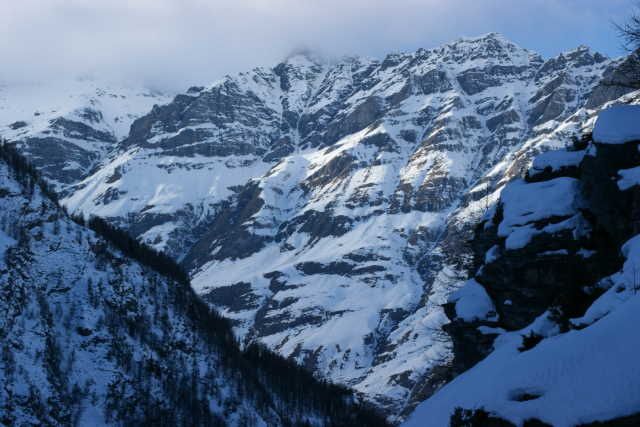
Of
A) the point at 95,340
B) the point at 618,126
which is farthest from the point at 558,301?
the point at 95,340

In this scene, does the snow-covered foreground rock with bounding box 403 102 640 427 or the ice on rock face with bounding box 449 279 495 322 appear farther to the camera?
the ice on rock face with bounding box 449 279 495 322

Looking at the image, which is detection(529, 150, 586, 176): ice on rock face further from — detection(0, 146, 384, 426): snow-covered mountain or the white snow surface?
detection(0, 146, 384, 426): snow-covered mountain

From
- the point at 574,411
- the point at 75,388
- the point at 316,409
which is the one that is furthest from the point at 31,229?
the point at 574,411

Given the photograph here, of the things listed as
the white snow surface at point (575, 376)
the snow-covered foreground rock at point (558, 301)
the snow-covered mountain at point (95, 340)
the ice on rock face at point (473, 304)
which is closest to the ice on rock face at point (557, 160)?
the snow-covered foreground rock at point (558, 301)

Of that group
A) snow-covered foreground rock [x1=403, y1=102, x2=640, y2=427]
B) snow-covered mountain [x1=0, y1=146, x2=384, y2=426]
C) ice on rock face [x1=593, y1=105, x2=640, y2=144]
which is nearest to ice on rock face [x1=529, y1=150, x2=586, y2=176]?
snow-covered foreground rock [x1=403, y1=102, x2=640, y2=427]

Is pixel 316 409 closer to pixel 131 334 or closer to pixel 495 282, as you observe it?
pixel 131 334

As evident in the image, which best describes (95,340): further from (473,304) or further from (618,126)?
(618,126)

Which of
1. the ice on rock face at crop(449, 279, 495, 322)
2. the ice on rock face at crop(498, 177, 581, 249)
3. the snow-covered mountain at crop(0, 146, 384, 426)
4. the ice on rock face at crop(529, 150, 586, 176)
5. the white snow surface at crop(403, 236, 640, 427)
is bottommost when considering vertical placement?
the white snow surface at crop(403, 236, 640, 427)
